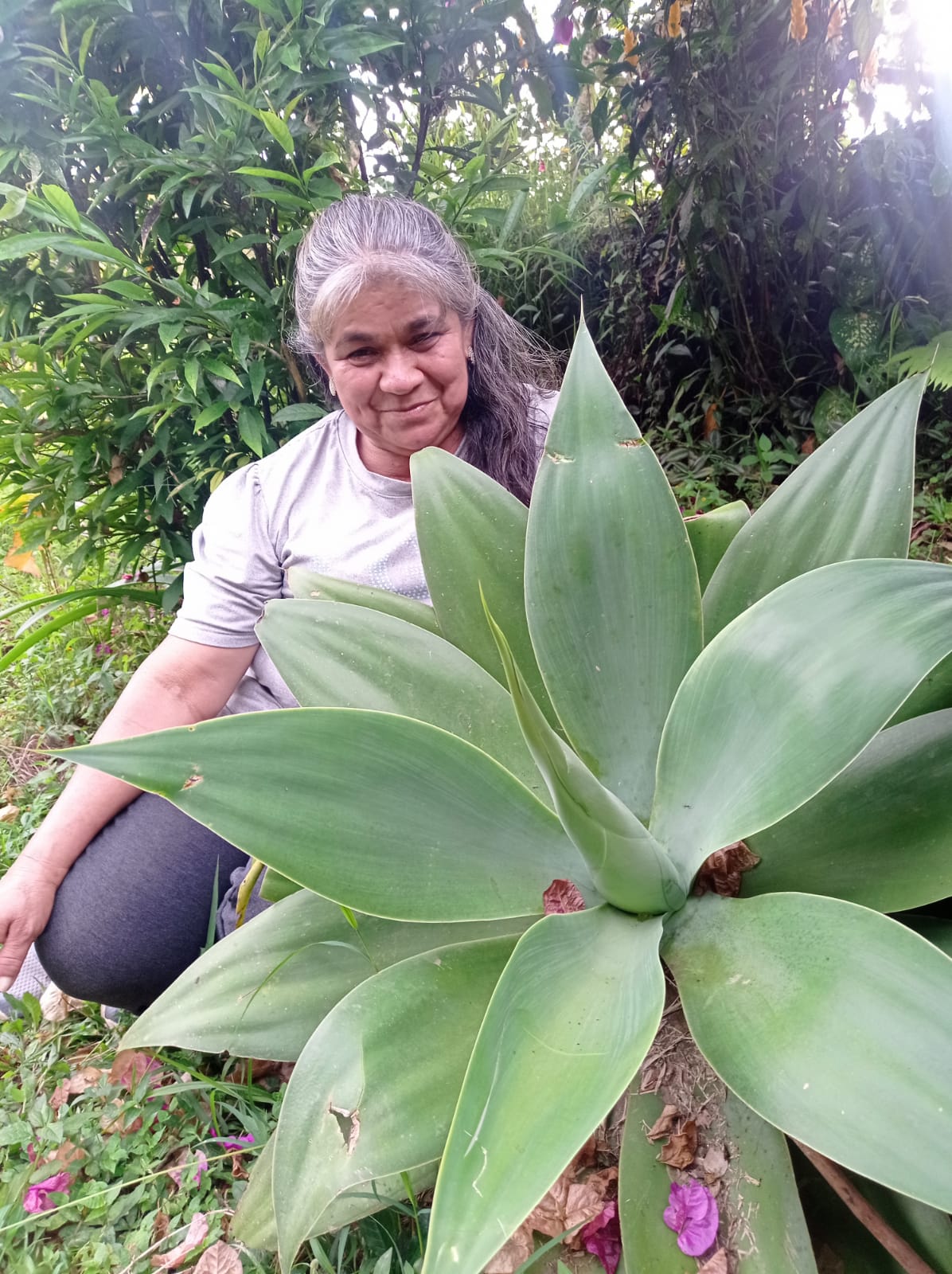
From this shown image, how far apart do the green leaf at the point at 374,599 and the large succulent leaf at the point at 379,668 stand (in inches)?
3.0

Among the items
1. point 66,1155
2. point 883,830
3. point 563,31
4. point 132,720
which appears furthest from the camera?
point 563,31

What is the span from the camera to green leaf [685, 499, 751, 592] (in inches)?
24.4

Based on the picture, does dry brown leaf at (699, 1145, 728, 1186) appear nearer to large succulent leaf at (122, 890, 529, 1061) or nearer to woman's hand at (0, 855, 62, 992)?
large succulent leaf at (122, 890, 529, 1061)

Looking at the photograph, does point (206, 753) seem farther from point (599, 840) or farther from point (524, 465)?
point (524, 465)

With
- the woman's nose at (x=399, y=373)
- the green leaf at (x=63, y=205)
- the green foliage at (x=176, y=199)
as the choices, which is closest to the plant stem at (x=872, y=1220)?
the woman's nose at (x=399, y=373)

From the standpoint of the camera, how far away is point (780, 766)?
43cm

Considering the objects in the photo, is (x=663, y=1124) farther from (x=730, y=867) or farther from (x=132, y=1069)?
(x=132, y=1069)

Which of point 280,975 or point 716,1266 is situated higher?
point 280,975

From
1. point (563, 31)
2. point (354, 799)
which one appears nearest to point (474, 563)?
point (354, 799)

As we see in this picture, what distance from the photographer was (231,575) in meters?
1.19

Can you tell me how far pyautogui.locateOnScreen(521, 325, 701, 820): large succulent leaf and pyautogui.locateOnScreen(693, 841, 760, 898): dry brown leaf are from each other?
108 mm

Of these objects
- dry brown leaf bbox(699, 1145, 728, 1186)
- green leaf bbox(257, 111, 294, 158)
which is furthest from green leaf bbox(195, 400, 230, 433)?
dry brown leaf bbox(699, 1145, 728, 1186)

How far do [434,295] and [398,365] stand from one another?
11cm

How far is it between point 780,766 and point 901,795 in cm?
9
